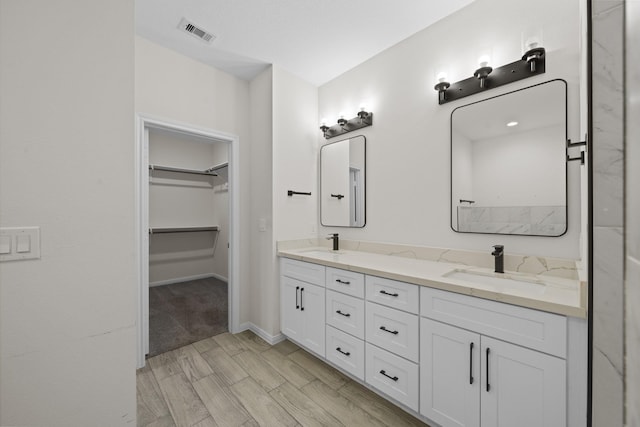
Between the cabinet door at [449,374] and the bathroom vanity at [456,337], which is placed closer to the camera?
the bathroom vanity at [456,337]

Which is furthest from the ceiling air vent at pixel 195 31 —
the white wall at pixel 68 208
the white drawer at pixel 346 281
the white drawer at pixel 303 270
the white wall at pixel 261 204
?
the white drawer at pixel 346 281

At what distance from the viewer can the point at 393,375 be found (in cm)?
162

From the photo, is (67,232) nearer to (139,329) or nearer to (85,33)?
(85,33)

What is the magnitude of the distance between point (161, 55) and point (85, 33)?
1538 mm

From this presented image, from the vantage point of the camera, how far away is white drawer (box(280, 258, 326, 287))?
213 cm

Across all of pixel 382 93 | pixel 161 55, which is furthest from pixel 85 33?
pixel 382 93

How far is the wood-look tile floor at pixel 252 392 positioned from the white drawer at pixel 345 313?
42 cm

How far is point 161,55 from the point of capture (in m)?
2.33

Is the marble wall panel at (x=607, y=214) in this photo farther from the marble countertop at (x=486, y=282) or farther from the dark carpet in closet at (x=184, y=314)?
the dark carpet in closet at (x=184, y=314)

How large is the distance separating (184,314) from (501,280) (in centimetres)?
331

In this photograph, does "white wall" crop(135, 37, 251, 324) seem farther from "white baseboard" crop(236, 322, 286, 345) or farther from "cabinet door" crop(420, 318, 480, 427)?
"cabinet door" crop(420, 318, 480, 427)

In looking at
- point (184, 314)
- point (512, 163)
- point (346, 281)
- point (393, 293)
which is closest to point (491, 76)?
point (512, 163)

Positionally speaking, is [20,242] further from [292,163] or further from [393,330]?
[292,163]

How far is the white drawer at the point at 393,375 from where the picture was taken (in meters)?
1.52
